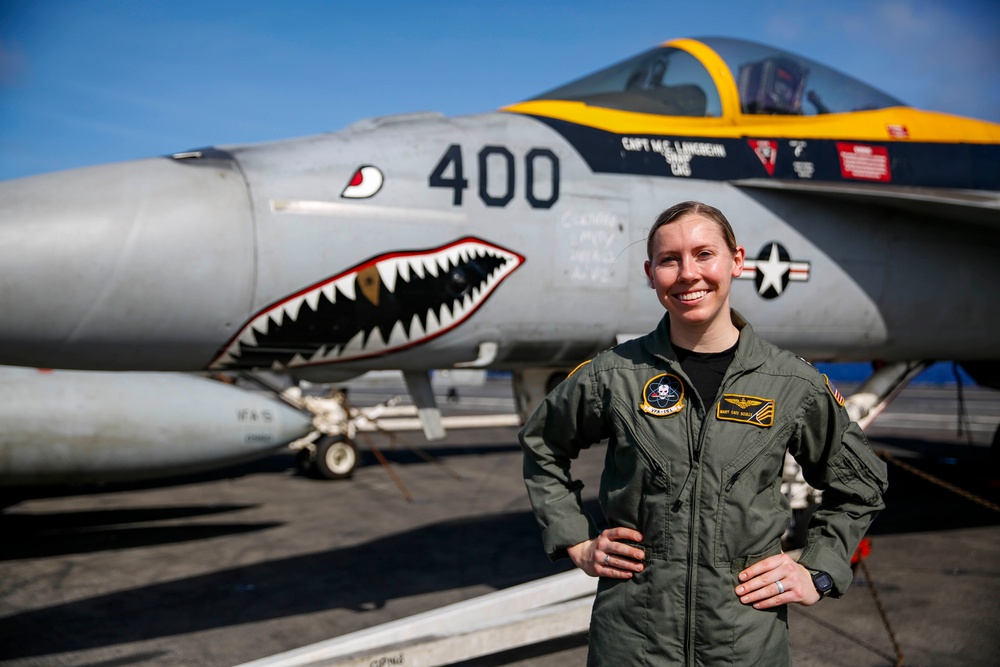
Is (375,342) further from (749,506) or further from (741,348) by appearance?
(749,506)

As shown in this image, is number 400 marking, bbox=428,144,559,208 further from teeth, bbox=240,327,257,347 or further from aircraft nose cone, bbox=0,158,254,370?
teeth, bbox=240,327,257,347

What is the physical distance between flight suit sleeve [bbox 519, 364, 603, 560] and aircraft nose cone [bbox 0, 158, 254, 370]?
1945 mm

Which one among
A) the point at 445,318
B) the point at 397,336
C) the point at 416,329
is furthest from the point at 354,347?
the point at 445,318

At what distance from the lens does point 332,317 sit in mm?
3914

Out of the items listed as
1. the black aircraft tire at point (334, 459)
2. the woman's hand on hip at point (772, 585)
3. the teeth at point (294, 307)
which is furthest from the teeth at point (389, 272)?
the black aircraft tire at point (334, 459)

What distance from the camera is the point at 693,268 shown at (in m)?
2.02

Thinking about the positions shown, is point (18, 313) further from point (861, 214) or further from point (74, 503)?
point (74, 503)

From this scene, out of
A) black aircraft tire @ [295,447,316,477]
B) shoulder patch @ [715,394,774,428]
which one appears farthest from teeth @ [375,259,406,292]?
black aircraft tire @ [295,447,316,477]

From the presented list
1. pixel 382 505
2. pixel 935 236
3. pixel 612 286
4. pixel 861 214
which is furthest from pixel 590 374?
pixel 382 505

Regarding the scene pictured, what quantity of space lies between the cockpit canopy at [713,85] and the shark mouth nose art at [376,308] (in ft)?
4.95

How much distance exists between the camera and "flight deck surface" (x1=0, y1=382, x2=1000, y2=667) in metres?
4.76

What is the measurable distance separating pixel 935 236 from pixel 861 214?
640mm

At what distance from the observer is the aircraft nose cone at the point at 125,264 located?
322 centimetres

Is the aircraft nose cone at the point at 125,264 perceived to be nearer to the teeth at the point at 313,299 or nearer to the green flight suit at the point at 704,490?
the teeth at the point at 313,299
